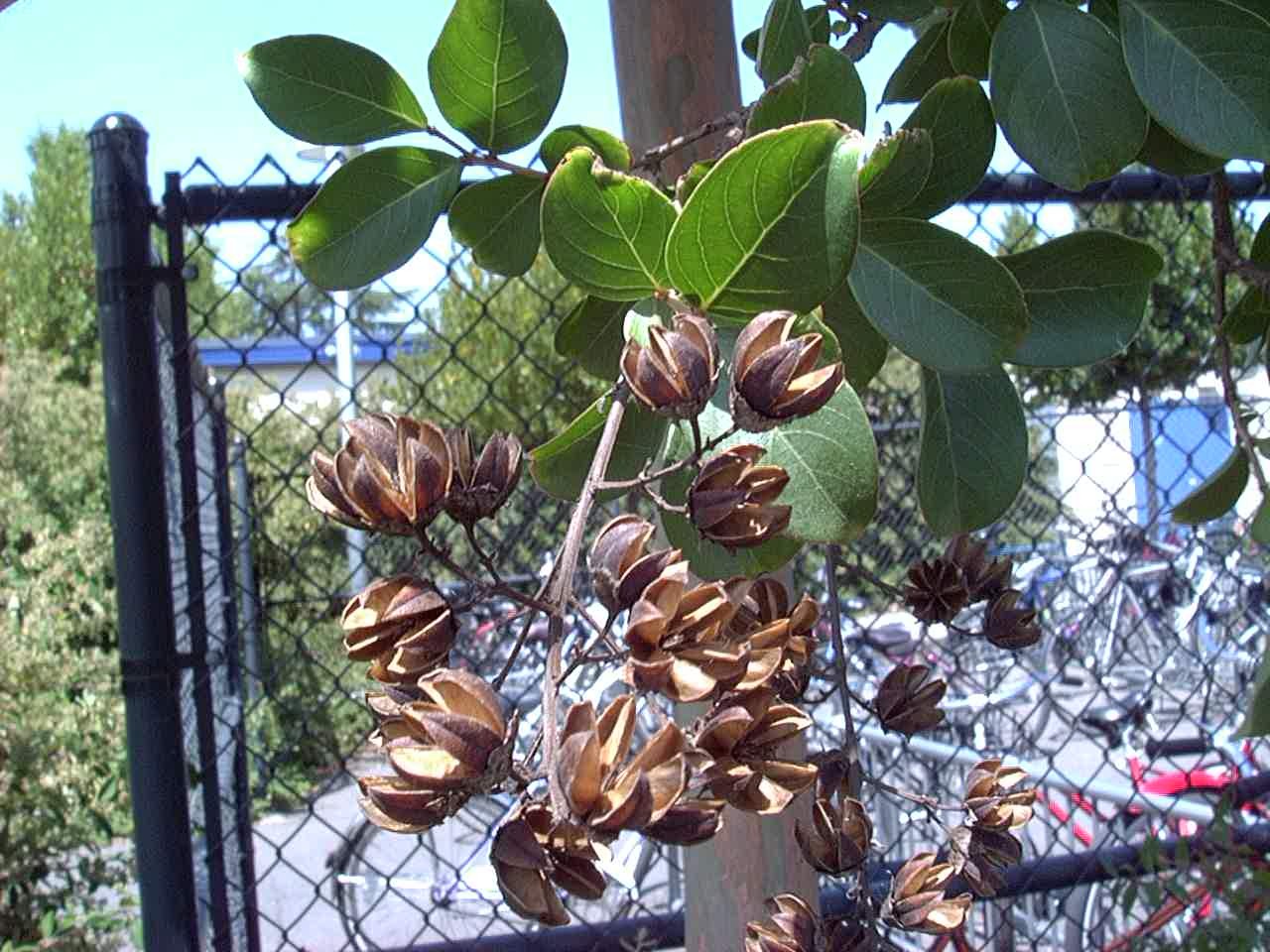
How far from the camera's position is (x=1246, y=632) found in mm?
4996

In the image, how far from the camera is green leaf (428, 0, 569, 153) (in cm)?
52

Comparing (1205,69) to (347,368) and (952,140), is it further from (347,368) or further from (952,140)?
(347,368)

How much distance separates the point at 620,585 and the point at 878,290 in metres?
0.21

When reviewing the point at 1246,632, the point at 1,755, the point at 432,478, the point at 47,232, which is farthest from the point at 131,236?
the point at 47,232

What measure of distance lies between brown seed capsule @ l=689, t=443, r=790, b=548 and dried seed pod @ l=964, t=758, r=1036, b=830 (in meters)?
0.21

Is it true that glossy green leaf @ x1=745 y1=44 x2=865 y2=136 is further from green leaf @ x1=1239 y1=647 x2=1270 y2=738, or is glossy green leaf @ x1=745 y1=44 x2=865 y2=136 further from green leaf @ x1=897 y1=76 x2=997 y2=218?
green leaf @ x1=1239 y1=647 x2=1270 y2=738

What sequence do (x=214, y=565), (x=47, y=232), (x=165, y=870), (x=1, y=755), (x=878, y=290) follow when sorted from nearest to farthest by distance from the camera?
(x=878, y=290)
(x=165, y=870)
(x=214, y=565)
(x=1, y=755)
(x=47, y=232)

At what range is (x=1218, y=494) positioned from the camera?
745 mm

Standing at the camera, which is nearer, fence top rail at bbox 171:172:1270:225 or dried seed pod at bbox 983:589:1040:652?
dried seed pod at bbox 983:589:1040:652

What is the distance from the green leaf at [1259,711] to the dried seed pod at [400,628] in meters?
0.48

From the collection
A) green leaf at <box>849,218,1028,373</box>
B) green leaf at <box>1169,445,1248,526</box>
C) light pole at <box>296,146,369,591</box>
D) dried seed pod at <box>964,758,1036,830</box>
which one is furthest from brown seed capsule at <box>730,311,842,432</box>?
light pole at <box>296,146,369,591</box>

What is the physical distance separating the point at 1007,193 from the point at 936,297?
1018 millimetres

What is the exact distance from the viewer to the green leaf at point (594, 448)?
0.47m

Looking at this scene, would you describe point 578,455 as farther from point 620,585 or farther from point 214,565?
point 214,565
